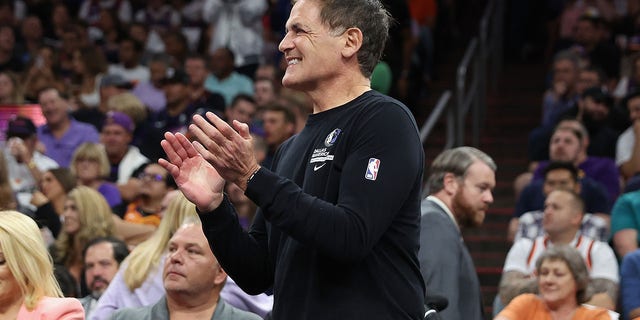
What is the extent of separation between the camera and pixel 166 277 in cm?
507

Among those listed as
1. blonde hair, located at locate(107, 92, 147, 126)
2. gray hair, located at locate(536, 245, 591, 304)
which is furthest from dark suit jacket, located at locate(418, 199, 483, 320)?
blonde hair, located at locate(107, 92, 147, 126)

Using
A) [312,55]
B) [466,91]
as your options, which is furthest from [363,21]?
[466,91]

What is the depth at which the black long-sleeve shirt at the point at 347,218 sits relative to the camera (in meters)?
2.80

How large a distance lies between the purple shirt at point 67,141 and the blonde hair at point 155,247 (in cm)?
503

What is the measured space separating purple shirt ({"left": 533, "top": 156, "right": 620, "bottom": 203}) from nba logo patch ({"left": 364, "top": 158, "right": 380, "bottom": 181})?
686 cm

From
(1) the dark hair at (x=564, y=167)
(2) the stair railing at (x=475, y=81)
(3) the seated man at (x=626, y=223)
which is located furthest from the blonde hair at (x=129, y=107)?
(3) the seated man at (x=626, y=223)

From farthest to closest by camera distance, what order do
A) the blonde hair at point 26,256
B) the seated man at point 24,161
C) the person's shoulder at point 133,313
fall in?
the seated man at point 24,161
the person's shoulder at point 133,313
the blonde hair at point 26,256

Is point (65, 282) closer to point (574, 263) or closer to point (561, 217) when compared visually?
point (574, 263)

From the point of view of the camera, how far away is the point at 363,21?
10.2ft

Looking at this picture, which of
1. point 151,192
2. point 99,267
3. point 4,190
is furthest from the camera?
point 151,192

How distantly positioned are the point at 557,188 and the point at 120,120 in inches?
156

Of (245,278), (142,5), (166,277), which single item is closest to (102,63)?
(142,5)

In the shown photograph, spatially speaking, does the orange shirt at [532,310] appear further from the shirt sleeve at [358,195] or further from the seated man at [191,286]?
the shirt sleeve at [358,195]

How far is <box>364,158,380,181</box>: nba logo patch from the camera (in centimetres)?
287
